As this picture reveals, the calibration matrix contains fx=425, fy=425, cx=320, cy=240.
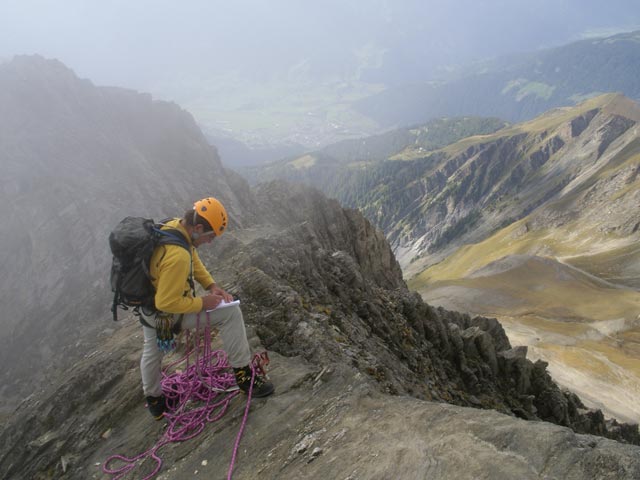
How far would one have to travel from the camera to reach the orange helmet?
9.25m

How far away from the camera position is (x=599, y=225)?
121m

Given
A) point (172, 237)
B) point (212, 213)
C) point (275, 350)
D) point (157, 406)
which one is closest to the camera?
point (172, 237)

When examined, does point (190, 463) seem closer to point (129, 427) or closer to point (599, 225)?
point (129, 427)

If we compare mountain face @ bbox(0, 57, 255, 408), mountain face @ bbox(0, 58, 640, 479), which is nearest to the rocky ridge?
mountain face @ bbox(0, 58, 640, 479)

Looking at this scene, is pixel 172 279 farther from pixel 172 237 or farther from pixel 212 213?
pixel 212 213

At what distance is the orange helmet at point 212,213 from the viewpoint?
9.25 metres

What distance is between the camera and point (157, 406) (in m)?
10.9

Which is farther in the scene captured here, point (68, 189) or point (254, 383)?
point (68, 189)

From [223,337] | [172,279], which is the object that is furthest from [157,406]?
[172,279]

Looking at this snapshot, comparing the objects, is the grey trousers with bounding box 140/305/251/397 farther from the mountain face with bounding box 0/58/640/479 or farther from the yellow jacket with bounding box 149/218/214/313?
the mountain face with bounding box 0/58/640/479

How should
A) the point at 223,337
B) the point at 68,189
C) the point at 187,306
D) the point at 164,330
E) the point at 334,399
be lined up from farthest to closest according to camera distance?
the point at 68,189, the point at 334,399, the point at 223,337, the point at 164,330, the point at 187,306

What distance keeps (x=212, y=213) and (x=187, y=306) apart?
2.07 metres

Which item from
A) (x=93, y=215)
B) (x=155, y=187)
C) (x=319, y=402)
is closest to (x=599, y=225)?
(x=155, y=187)

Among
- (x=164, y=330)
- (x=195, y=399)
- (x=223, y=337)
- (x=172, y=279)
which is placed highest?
(x=172, y=279)
